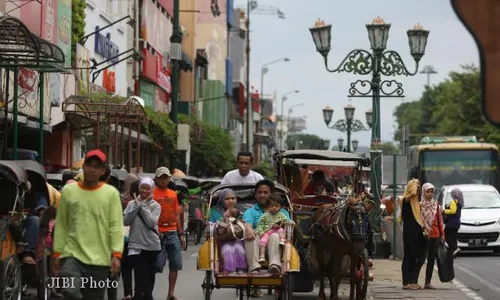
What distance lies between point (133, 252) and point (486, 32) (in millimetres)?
8658

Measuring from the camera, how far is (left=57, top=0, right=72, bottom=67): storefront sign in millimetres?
33594

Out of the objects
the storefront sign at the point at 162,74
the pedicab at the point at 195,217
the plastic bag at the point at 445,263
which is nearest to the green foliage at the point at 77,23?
the pedicab at the point at 195,217

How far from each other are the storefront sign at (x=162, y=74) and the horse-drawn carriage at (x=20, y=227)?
138ft

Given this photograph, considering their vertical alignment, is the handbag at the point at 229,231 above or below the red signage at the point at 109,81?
below

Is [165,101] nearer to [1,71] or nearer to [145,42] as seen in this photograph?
[145,42]

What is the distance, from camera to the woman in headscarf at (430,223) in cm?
1994

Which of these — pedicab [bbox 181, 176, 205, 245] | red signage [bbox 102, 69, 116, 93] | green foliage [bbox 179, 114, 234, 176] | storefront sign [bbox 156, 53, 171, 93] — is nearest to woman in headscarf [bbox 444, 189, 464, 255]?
pedicab [bbox 181, 176, 205, 245]

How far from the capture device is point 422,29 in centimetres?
2677

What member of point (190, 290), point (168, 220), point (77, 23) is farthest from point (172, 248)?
point (77, 23)

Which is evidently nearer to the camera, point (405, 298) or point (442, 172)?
point (405, 298)

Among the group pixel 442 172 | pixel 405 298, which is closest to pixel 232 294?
pixel 405 298

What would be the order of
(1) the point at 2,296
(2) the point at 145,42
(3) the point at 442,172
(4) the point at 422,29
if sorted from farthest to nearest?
(2) the point at 145,42 < (3) the point at 442,172 < (4) the point at 422,29 < (1) the point at 2,296

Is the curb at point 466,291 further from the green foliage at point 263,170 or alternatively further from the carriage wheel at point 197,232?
the green foliage at point 263,170

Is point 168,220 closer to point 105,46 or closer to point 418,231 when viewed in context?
point 418,231
